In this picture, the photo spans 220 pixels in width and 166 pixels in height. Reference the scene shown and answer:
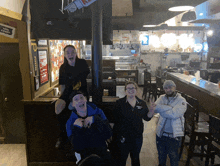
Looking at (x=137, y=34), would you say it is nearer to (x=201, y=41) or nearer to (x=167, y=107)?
(x=201, y=41)

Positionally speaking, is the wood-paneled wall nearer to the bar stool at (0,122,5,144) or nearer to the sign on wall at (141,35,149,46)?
the bar stool at (0,122,5,144)

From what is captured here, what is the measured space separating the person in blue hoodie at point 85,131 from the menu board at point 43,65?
2.10 m

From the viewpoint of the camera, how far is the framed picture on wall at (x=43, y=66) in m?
3.92

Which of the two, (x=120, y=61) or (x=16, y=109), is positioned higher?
(x=120, y=61)

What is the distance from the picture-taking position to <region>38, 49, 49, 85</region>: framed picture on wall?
392 cm

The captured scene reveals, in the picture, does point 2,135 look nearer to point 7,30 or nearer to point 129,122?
point 7,30

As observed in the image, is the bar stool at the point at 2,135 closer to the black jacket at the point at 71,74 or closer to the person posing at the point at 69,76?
the person posing at the point at 69,76

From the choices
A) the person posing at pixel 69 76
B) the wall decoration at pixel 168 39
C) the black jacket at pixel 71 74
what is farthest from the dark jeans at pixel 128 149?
the wall decoration at pixel 168 39

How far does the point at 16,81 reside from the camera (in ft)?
13.3

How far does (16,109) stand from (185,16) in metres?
5.48

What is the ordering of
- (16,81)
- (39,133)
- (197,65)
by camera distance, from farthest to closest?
(197,65), (16,81), (39,133)

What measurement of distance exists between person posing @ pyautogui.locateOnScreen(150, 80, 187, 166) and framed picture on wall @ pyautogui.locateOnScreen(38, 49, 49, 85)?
2622 mm

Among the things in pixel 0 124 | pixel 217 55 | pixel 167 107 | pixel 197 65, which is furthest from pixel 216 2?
pixel 0 124

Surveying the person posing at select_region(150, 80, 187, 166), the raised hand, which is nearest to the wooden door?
the raised hand
